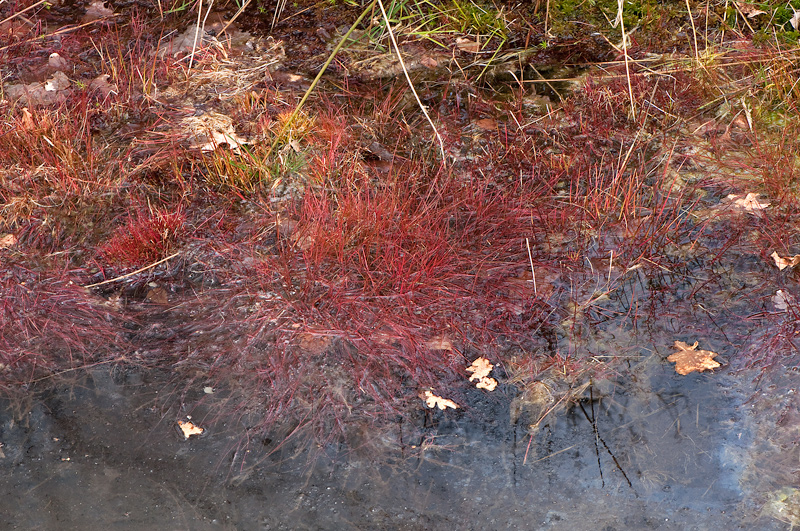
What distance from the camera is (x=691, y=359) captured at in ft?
8.62

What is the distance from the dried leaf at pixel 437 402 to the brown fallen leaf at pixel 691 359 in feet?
2.98

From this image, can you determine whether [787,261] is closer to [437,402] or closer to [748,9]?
[437,402]

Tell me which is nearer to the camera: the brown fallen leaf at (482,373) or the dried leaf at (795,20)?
the brown fallen leaf at (482,373)

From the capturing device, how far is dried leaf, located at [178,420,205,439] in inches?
97.6

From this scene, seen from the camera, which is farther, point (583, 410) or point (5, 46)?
point (5, 46)

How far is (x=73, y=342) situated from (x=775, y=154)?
3.55 m

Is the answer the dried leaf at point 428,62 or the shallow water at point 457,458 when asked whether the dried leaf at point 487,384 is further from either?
the dried leaf at point 428,62

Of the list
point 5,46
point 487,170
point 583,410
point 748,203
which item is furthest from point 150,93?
point 748,203

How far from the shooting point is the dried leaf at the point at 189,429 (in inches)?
97.6

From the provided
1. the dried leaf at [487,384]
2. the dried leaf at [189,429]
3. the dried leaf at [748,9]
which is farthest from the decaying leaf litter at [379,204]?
the dried leaf at [189,429]

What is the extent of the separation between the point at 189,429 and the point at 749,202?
282cm

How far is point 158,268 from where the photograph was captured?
3.12 metres

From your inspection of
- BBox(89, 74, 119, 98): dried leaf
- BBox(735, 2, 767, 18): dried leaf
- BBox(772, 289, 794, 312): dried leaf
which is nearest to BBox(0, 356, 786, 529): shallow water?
BBox(772, 289, 794, 312): dried leaf

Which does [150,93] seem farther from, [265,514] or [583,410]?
[583,410]
